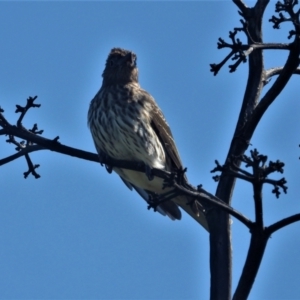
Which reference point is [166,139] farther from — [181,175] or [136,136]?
[181,175]

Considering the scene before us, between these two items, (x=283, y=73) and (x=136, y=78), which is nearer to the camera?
(x=283, y=73)

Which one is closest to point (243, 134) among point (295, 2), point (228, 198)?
point (228, 198)

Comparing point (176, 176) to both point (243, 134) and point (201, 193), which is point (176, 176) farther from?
point (243, 134)

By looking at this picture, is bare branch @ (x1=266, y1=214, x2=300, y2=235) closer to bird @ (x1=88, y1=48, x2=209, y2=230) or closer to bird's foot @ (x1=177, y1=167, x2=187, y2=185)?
bird's foot @ (x1=177, y1=167, x2=187, y2=185)

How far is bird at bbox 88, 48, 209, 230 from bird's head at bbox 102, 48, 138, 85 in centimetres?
A: 15

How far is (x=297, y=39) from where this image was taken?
4.56m

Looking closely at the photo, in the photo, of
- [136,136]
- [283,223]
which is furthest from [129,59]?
[283,223]

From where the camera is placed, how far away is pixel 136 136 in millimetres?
7582

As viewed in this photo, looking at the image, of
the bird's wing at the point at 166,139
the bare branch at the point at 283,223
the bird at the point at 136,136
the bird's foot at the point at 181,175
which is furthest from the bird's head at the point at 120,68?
the bare branch at the point at 283,223

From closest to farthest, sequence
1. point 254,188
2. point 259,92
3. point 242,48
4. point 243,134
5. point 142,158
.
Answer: point 254,188 < point 242,48 < point 243,134 < point 259,92 < point 142,158

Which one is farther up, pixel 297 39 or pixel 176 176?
pixel 297 39

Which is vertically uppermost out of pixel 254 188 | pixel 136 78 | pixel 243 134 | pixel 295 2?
pixel 136 78

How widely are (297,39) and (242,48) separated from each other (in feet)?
1.19

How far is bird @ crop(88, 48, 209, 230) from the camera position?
7.54 meters
